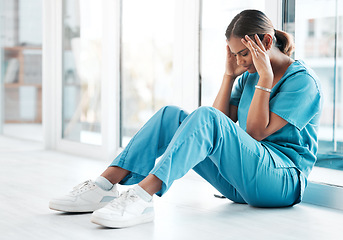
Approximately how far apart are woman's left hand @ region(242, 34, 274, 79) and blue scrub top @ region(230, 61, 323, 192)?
0.10 meters

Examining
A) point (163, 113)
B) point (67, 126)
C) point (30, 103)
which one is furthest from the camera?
point (30, 103)

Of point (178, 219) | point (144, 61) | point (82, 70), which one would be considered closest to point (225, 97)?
point (178, 219)

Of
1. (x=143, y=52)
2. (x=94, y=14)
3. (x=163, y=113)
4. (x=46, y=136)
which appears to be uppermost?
(x=94, y=14)

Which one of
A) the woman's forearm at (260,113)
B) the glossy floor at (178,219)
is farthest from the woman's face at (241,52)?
the glossy floor at (178,219)

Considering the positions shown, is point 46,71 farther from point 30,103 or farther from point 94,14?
point 30,103

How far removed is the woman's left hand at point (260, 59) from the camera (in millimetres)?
1935

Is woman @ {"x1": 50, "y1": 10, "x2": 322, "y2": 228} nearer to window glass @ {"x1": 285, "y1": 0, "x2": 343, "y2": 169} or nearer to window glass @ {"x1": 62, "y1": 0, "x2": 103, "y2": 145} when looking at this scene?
window glass @ {"x1": 285, "y1": 0, "x2": 343, "y2": 169}

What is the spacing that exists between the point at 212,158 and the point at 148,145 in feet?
0.87

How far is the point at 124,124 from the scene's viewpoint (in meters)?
3.80

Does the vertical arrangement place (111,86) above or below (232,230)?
above

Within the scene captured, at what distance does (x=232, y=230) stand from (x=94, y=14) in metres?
2.59

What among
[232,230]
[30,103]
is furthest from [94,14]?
[232,230]

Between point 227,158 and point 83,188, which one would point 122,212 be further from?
point 227,158

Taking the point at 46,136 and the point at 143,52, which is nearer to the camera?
the point at 143,52
